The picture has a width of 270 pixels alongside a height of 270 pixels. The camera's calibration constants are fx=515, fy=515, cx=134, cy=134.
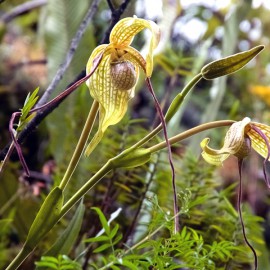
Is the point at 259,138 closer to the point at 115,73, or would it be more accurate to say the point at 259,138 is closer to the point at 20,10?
the point at 115,73

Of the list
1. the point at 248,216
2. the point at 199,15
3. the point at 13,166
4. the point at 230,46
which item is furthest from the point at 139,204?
the point at 199,15

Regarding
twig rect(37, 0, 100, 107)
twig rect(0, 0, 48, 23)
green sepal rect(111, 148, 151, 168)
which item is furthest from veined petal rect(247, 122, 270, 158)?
twig rect(0, 0, 48, 23)

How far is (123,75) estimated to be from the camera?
0.47 metres

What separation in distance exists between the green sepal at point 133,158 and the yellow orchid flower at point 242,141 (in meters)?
0.07

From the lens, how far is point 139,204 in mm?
667

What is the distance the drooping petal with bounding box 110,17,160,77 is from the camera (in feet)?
1.42

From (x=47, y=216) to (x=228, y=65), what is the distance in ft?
0.67

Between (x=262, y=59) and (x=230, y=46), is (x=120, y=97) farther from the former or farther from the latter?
(x=262, y=59)

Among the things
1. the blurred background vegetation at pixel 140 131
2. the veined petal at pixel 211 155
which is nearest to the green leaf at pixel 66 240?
the blurred background vegetation at pixel 140 131

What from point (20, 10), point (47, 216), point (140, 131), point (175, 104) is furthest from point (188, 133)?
point (20, 10)

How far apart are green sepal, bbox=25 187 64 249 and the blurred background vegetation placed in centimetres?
8

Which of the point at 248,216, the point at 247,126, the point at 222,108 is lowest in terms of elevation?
the point at 222,108

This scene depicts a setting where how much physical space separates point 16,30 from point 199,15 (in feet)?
2.03

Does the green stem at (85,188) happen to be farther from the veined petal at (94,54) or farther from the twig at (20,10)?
the twig at (20,10)
